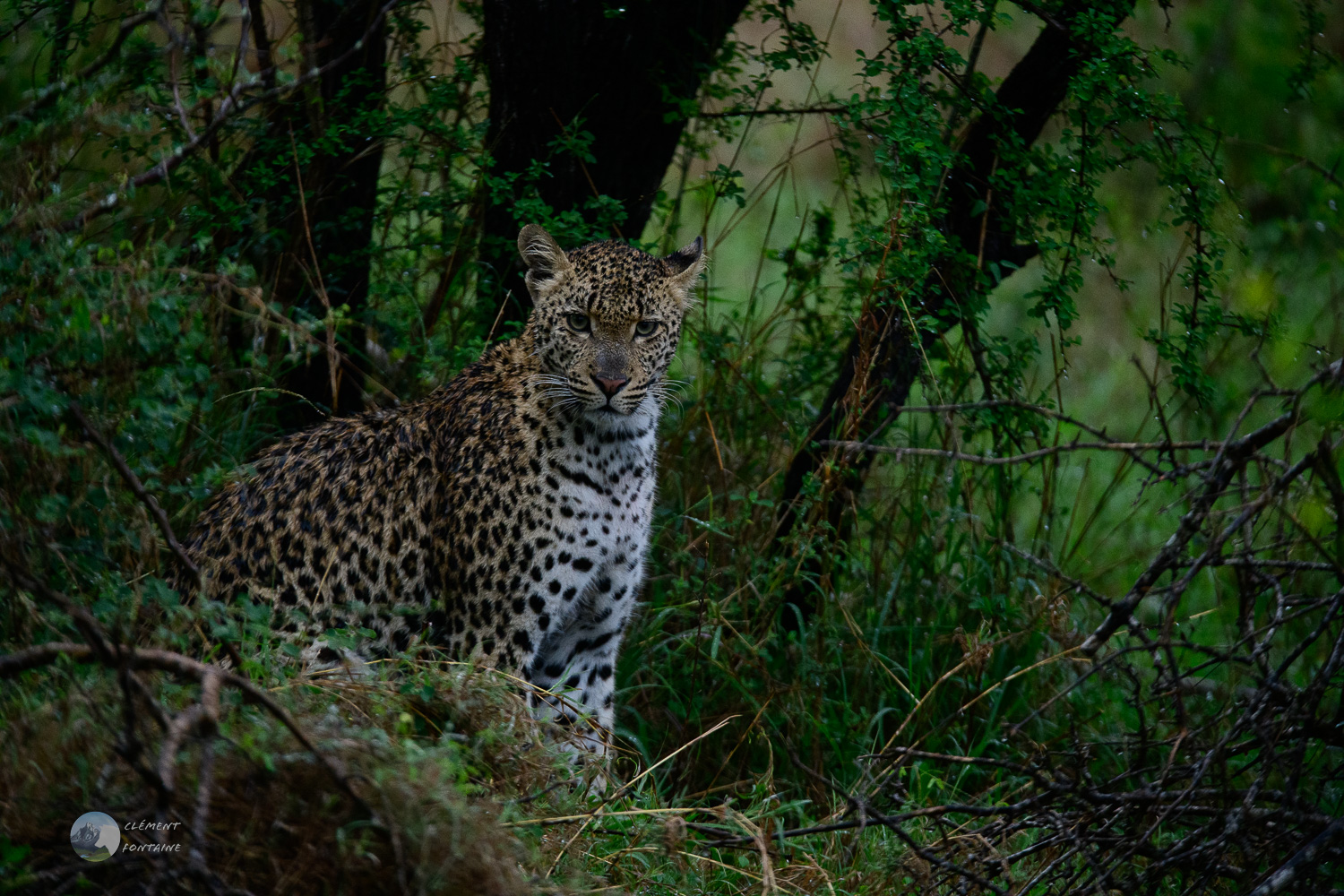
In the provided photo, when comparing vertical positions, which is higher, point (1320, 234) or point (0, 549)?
point (1320, 234)

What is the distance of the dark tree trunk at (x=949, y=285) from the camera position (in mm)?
5473

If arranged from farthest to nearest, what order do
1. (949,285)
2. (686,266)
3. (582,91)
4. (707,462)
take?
(707,462), (582,91), (949,285), (686,266)

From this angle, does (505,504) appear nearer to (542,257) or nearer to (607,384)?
(607,384)

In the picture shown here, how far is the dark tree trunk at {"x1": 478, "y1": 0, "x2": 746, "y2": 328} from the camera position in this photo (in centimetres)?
590

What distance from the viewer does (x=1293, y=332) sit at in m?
9.16

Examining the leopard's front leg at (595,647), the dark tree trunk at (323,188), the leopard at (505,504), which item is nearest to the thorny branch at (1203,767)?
the leopard's front leg at (595,647)

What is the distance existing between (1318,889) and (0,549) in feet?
11.5

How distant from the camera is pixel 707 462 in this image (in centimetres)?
631

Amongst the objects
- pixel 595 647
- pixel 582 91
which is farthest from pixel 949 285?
pixel 595 647

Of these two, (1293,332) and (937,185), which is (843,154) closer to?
(937,185)

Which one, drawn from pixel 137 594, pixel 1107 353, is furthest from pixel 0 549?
pixel 1107 353
